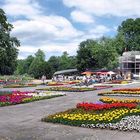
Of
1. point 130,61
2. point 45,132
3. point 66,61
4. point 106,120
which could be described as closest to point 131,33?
point 130,61

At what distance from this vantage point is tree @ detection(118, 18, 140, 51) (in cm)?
11400

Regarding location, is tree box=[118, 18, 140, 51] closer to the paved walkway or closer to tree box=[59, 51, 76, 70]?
tree box=[59, 51, 76, 70]

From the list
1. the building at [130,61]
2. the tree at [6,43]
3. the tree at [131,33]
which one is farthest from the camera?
the tree at [131,33]

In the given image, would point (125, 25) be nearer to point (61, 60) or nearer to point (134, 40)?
point (134, 40)

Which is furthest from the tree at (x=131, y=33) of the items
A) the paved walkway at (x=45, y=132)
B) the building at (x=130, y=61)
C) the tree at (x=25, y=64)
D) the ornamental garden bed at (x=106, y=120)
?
the paved walkway at (x=45, y=132)

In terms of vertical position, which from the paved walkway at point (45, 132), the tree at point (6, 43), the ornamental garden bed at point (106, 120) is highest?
the tree at point (6, 43)

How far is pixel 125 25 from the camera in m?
117

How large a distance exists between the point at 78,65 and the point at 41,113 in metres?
83.1

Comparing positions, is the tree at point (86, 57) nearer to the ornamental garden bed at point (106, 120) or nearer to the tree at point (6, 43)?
the tree at point (6, 43)

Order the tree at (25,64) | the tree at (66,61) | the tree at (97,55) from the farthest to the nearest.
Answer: the tree at (25,64) → the tree at (66,61) → the tree at (97,55)

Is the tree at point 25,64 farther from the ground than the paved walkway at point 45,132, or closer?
farther from the ground

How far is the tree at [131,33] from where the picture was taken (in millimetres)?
114000

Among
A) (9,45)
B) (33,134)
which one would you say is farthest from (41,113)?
(9,45)

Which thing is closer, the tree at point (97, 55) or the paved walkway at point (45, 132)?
the paved walkway at point (45, 132)
